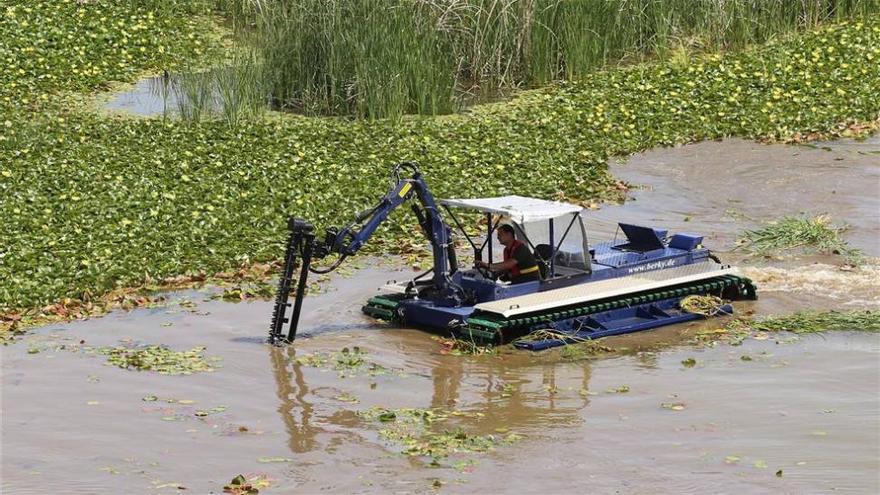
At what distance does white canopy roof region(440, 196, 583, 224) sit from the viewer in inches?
645

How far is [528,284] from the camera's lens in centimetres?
1650

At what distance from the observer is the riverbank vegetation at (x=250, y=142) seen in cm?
1864

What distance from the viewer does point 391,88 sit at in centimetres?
2539

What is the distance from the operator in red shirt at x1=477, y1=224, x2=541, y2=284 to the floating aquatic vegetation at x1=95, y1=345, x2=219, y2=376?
11.0 feet

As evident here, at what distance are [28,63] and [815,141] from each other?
13.8 metres

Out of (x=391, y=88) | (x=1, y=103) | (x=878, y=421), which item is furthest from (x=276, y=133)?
(x=878, y=421)

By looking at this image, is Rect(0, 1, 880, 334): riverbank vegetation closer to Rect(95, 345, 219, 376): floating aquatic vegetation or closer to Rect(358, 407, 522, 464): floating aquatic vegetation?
Rect(95, 345, 219, 376): floating aquatic vegetation

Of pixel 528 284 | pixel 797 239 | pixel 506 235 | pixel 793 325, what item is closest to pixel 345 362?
pixel 528 284

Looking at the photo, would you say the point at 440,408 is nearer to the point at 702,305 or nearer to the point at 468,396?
the point at 468,396

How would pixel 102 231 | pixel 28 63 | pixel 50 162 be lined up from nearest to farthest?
1. pixel 102 231
2. pixel 50 162
3. pixel 28 63

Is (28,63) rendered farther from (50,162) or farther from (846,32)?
(846,32)

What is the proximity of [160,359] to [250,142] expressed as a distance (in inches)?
354

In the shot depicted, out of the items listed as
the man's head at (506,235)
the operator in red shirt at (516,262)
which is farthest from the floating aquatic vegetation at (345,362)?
the man's head at (506,235)

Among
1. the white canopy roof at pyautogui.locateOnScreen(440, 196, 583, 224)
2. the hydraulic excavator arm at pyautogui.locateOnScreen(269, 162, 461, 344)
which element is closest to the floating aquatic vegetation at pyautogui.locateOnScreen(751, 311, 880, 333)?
the white canopy roof at pyautogui.locateOnScreen(440, 196, 583, 224)
